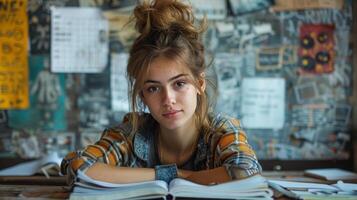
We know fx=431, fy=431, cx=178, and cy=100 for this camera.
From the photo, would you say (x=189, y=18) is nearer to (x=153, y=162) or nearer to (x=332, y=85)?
(x=153, y=162)

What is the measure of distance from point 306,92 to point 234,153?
1.05m

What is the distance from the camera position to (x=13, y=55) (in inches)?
79.4

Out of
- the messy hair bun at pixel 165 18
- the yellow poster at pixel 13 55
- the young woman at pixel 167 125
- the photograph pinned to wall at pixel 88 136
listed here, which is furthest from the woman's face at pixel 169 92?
the yellow poster at pixel 13 55

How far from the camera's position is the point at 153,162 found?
4.09 ft

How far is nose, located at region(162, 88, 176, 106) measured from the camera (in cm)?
109

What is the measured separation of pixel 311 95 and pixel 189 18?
0.98 meters

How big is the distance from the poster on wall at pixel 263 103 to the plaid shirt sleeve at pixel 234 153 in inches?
30.9

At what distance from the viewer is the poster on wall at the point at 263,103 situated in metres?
1.99

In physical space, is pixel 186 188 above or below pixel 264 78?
below

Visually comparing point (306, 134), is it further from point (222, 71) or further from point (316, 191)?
point (316, 191)

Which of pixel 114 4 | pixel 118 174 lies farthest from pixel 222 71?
pixel 118 174

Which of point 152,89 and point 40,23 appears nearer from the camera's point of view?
point 152,89

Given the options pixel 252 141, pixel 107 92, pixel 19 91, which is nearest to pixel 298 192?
pixel 252 141

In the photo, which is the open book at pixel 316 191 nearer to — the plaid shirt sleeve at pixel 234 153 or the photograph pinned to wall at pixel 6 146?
the plaid shirt sleeve at pixel 234 153
